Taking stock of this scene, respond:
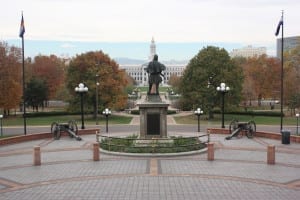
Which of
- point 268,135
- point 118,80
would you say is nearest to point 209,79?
point 118,80

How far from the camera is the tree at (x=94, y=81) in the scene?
56.3 meters

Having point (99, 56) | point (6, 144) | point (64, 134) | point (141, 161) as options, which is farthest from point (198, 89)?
point (141, 161)

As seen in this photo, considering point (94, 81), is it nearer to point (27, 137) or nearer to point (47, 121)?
point (47, 121)

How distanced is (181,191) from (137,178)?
2.74 m

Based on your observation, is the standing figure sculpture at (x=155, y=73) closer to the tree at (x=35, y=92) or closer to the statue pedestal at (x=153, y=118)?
the statue pedestal at (x=153, y=118)

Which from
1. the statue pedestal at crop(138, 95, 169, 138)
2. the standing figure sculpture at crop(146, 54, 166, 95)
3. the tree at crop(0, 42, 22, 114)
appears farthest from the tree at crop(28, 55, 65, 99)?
the statue pedestal at crop(138, 95, 169, 138)

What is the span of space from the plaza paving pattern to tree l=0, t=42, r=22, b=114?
1281 inches

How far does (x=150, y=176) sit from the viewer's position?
57.0 feet

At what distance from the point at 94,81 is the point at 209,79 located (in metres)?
16.6

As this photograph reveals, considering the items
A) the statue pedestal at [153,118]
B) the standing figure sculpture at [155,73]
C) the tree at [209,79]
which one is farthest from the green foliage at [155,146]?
the tree at [209,79]

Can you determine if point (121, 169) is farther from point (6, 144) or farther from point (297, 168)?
point (6, 144)

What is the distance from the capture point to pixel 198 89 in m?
55.5

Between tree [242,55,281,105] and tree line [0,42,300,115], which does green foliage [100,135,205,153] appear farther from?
tree [242,55,281,105]

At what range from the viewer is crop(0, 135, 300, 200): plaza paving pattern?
14.7 metres
